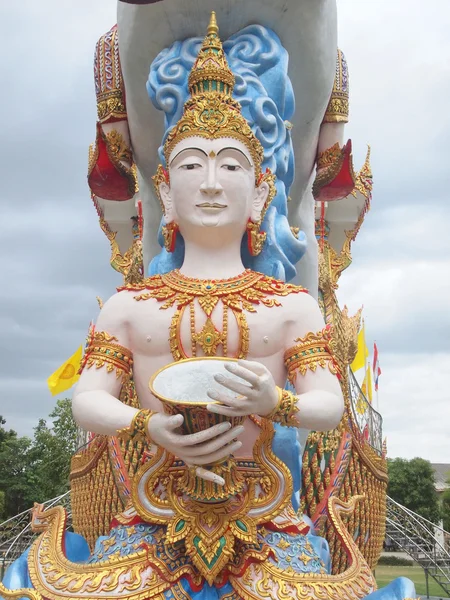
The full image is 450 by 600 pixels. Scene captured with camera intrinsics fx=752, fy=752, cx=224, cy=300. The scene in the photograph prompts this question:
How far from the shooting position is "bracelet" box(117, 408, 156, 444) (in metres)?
2.50

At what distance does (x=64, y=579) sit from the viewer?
8.65ft

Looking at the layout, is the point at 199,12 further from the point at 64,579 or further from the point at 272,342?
the point at 64,579

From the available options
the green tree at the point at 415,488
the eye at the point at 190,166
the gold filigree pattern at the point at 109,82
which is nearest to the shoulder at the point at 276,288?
the eye at the point at 190,166

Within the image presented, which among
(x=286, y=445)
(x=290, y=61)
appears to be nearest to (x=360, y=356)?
(x=290, y=61)

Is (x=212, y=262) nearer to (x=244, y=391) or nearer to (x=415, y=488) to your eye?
(x=244, y=391)

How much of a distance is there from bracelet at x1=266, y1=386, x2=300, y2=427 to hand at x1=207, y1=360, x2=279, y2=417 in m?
0.10

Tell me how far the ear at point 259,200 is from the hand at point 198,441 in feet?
3.42

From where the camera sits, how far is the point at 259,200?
3152 mm

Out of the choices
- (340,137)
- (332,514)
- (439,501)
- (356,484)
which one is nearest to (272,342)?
(332,514)

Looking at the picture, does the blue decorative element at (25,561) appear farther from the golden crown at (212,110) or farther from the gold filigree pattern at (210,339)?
the golden crown at (212,110)

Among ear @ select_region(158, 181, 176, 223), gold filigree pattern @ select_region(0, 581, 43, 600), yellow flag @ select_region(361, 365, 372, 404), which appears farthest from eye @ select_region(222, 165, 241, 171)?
yellow flag @ select_region(361, 365, 372, 404)

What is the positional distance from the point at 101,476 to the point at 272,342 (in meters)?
2.82

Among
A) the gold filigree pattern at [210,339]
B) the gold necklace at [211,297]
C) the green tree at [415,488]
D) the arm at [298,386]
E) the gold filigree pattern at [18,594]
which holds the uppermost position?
the green tree at [415,488]

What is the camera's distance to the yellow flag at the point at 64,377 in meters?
11.0
